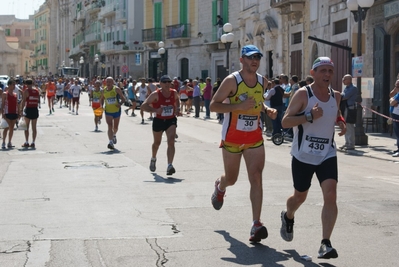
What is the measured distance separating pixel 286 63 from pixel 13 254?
29367mm

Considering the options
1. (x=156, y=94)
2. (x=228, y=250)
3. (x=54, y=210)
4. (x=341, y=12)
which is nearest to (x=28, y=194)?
(x=54, y=210)

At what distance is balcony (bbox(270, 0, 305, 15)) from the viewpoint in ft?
106

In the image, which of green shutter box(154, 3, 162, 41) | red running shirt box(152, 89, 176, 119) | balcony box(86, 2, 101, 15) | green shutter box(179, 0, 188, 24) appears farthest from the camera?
balcony box(86, 2, 101, 15)

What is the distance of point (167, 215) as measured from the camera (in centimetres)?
903

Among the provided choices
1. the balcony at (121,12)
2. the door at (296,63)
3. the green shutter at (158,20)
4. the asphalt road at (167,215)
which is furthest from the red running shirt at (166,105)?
the balcony at (121,12)

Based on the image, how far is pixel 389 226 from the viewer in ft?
27.2

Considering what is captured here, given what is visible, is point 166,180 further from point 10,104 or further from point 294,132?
point 10,104

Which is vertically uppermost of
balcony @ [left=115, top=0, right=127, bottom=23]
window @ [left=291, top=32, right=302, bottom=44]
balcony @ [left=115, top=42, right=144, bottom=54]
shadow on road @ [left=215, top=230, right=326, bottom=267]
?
balcony @ [left=115, top=0, right=127, bottom=23]

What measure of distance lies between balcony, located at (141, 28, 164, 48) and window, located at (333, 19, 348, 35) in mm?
30303

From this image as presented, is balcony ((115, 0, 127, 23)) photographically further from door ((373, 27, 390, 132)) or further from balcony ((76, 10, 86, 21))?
door ((373, 27, 390, 132))

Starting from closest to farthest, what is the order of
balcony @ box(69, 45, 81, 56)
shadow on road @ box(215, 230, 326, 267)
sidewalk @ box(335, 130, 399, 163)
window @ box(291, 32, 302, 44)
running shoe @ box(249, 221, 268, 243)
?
shadow on road @ box(215, 230, 326, 267) → running shoe @ box(249, 221, 268, 243) → sidewalk @ box(335, 130, 399, 163) → window @ box(291, 32, 302, 44) → balcony @ box(69, 45, 81, 56)

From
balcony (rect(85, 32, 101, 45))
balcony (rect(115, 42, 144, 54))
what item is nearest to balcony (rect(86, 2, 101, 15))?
balcony (rect(85, 32, 101, 45))

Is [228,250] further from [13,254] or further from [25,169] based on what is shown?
[25,169]

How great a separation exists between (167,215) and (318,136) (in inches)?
105
